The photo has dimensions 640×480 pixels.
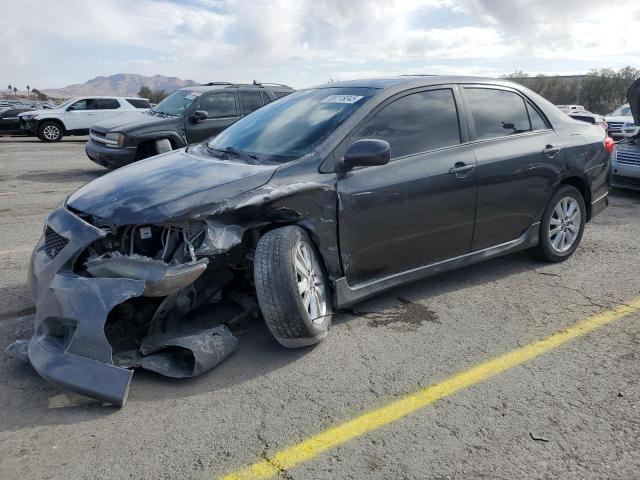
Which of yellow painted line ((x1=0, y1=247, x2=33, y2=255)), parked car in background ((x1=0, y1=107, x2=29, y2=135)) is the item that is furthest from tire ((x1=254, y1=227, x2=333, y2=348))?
parked car in background ((x1=0, y1=107, x2=29, y2=135))

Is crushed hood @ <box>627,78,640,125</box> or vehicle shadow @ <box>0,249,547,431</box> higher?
crushed hood @ <box>627,78,640,125</box>

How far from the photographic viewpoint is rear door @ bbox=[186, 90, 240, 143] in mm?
10586

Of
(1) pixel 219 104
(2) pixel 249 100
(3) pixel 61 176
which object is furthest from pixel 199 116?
(3) pixel 61 176

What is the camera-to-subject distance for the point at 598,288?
4.75m

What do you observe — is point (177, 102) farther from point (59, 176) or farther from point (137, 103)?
point (137, 103)

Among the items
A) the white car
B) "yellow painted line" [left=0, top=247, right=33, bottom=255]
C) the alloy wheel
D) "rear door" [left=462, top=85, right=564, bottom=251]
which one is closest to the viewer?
the alloy wheel

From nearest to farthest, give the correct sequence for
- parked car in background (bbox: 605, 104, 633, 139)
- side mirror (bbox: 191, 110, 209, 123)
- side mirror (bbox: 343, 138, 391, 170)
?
side mirror (bbox: 343, 138, 391, 170)
side mirror (bbox: 191, 110, 209, 123)
parked car in background (bbox: 605, 104, 633, 139)

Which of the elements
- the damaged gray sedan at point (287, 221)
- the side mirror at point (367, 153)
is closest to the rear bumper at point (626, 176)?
the damaged gray sedan at point (287, 221)

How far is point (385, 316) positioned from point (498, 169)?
1.58 meters

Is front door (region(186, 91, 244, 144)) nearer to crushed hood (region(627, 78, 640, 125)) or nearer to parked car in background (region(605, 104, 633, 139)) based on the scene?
crushed hood (region(627, 78, 640, 125))

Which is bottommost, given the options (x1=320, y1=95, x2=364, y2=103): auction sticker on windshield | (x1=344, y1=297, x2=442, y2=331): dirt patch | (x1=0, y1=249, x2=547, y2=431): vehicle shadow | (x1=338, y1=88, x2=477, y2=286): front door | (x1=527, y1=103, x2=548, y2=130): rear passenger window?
(x1=344, y1=297, x2=442, y2=331): dirt patch

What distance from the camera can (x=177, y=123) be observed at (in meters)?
10.5

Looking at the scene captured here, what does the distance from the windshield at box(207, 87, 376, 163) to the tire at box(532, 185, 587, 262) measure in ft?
7.15

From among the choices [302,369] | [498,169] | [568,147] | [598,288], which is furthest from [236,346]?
[568,147]
